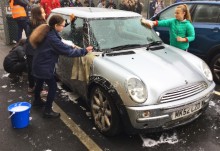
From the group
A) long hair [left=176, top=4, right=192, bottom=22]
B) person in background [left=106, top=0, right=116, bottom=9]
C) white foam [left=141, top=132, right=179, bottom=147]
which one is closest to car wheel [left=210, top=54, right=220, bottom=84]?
long hair [left=176, top=4, right=192, bottom=22]

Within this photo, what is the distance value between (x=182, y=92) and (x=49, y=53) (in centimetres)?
193

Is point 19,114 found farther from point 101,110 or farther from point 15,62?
point 15,62

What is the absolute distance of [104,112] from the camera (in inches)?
145

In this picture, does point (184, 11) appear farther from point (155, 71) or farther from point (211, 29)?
point (155, 71)

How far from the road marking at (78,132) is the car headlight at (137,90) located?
2.68ft

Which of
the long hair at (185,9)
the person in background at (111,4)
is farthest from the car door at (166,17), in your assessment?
the person in background at (111,4)

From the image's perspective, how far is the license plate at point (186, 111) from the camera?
3379mm

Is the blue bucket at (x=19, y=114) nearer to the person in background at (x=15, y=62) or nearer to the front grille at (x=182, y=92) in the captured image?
the front grille at (x=182, y=92)

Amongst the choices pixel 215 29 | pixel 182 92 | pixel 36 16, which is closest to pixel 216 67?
pixel 215 29

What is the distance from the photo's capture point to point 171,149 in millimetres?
3471

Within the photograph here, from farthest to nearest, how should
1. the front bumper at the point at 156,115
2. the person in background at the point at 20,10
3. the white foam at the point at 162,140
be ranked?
the person in background at the point at 20,10 → the white foam at the point at 162,140 → the front bumper at the point at 156,115

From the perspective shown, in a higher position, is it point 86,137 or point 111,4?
point 111,4

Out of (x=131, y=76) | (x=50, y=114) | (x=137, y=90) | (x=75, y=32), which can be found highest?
(x=75, y=32)

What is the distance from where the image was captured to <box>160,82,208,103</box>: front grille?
335 centimetres
